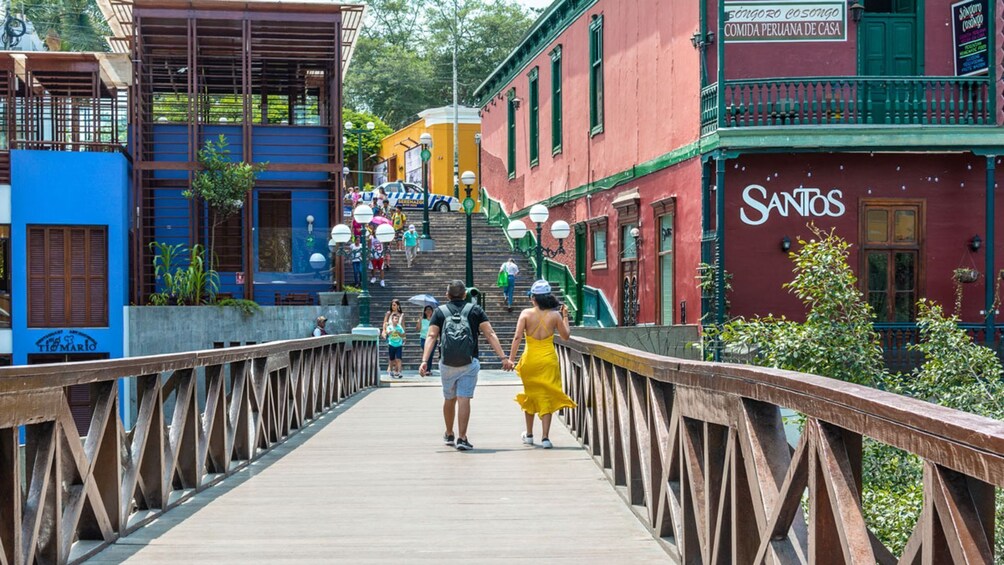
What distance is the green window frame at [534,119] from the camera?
35.8 m

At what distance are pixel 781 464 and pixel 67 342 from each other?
978 inches

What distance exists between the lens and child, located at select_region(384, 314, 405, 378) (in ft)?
82.0

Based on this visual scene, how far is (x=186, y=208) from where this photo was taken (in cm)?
2897

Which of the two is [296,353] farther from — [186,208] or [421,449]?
[186,208]

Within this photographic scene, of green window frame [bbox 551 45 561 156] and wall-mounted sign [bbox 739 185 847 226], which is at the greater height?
green window frame [bbox 551 45 561 156]

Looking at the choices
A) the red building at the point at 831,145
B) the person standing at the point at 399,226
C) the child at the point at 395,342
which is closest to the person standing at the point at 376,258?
the person standing at the point at 399,226

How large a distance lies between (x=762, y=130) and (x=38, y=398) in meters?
16.3

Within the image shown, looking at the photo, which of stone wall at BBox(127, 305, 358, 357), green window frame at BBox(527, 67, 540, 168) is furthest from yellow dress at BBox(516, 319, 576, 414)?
green window frame at BBox(527, 67, 540, 168)

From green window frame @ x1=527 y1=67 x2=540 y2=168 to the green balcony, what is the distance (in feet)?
49.8

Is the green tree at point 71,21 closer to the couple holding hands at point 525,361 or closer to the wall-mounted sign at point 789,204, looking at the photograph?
the wall-mounted sign at point 789,204

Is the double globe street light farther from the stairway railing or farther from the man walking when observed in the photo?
the man walking

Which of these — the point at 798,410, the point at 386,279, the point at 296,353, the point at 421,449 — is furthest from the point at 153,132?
the point at 798,410

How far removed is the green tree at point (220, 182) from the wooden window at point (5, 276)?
378 cm

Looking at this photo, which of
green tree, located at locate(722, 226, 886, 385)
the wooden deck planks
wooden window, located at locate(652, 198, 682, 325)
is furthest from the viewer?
wooden window, located at locate(652, 198, 682, 325)
